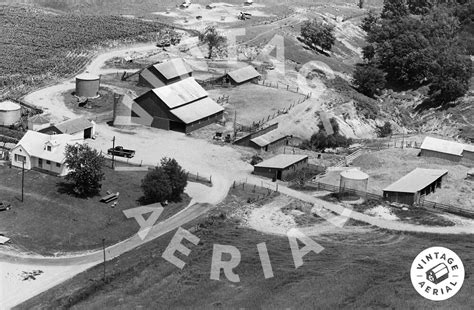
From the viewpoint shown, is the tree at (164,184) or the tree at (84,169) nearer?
the tree at (84,169)

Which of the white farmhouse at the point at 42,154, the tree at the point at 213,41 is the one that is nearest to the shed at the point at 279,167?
the white farmhouse at the point at 42,154

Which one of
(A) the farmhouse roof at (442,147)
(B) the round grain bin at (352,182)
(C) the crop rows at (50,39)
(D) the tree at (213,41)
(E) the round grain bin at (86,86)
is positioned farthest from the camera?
(D) the tree at (213,41)

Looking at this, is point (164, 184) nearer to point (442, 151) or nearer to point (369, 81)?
point (442, 151)

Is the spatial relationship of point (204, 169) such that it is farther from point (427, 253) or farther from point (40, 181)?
point (427, 253)

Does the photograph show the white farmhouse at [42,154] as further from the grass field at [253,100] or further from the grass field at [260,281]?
the grass field at [253,100]

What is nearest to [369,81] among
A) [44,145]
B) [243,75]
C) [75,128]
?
[243,75]

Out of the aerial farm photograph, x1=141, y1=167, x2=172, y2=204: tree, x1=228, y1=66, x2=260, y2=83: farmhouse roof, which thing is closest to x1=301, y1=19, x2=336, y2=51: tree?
the aerial farm photograph

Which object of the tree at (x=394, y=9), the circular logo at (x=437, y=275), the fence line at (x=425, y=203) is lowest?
the fence line at (x=425, y=203)
